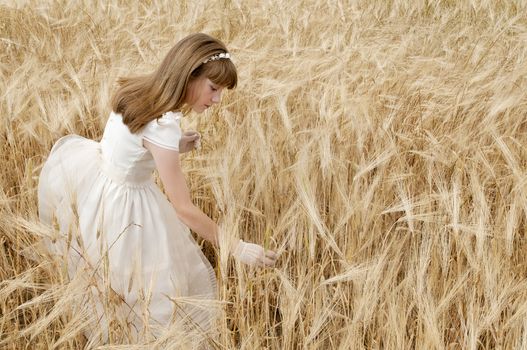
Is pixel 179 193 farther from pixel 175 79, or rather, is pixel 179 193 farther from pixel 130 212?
pixel 175 79

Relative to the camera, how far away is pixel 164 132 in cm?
157

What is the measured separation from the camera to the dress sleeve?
1.56 meters

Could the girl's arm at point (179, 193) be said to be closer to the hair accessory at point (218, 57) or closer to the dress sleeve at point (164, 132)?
the dress sleeve at point (164, 132)

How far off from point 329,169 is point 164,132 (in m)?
0.42

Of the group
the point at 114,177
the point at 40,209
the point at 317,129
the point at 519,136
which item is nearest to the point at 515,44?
the point at 519,136

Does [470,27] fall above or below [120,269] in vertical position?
above

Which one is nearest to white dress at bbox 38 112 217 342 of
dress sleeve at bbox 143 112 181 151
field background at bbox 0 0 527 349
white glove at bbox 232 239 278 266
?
dress sleeve at bbox 143 112 181 151

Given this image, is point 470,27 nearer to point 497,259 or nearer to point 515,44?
point 515,44

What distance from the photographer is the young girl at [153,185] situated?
1541mm

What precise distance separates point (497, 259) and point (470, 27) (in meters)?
2.00

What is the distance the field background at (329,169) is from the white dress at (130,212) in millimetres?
104

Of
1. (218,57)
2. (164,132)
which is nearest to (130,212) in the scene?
(164,132)

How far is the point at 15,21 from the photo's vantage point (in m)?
3.17

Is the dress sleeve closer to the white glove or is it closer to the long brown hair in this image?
the long brown hair
